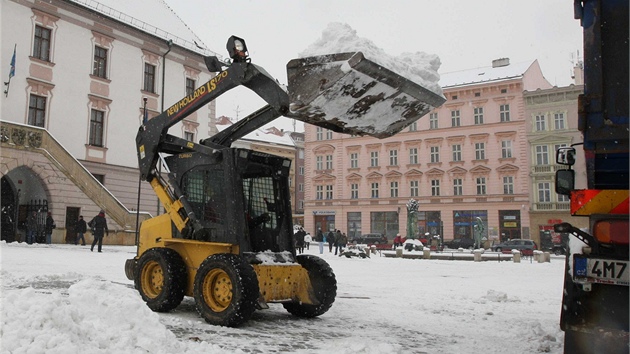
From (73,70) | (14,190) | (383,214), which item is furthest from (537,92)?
(14,190)

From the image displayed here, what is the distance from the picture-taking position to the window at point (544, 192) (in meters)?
45.7

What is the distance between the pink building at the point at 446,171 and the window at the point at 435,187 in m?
0.09

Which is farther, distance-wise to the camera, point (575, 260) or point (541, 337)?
point (541, 337)

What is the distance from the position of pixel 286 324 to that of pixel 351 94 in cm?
Answer: 314

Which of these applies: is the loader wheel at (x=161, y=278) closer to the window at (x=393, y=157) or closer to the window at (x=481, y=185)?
the window at (x=481, y=185)

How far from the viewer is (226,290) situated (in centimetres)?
691

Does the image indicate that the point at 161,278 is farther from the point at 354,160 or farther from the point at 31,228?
the point at 354,160

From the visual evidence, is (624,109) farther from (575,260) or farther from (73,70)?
(73,70)

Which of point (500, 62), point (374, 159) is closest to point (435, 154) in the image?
point (374, 159)

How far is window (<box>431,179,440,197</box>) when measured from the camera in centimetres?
5134

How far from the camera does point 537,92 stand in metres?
47.8

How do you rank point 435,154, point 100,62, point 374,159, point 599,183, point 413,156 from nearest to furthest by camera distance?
1. point 599,183
2. point 100,62
3. point 435,154
4. point 413,156
5. point 374,159

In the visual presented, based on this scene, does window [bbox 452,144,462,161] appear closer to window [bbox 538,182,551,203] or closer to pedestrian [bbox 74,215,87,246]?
window [bbox 538,182,551,203]

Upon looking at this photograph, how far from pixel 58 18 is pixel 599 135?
29.3 metres
